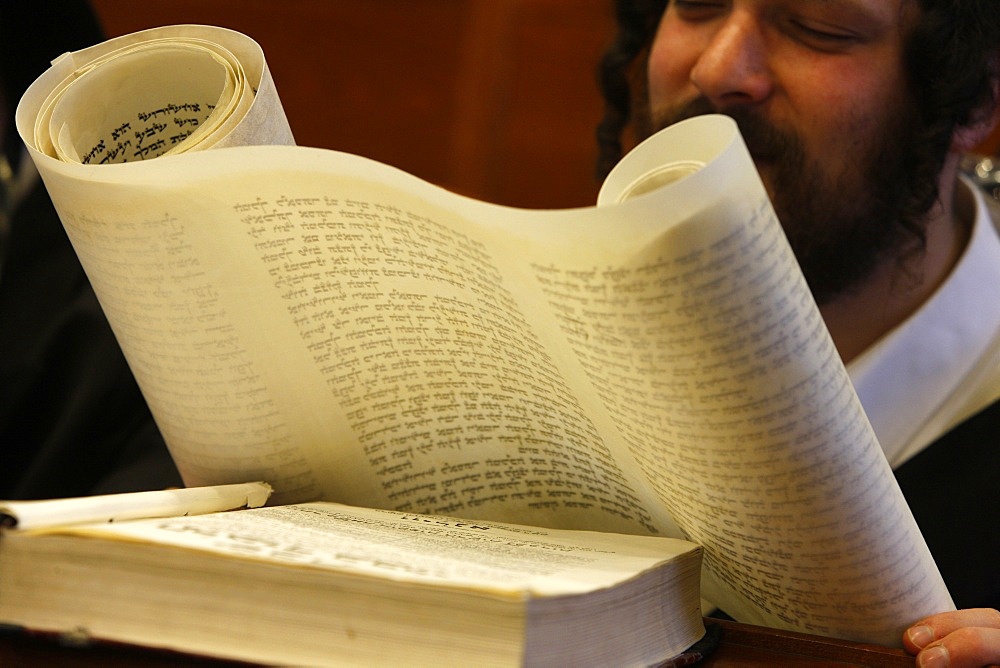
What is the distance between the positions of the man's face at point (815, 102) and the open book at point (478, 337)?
37cm

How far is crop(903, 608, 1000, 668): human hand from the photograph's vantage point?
419 millimetres

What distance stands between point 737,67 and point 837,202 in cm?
15

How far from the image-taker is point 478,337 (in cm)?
48

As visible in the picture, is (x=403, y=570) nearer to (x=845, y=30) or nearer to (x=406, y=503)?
(x=406, y=503)

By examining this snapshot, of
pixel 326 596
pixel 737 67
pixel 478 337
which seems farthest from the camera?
pixel 737 67

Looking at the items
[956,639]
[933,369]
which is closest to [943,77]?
[933,369]

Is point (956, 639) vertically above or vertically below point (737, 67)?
below

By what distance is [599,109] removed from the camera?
1.90 m

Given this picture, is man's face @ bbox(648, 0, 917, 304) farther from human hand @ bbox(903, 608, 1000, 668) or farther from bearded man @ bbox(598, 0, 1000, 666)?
human hand @ bbox(903, 608, 1000, 668)

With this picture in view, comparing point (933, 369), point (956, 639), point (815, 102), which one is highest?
point (815, 102)

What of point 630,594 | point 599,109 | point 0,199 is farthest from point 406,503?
point 599,109

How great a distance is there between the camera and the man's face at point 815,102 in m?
0.75

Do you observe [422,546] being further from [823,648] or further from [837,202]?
[837,202]

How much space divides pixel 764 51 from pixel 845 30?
60mm
